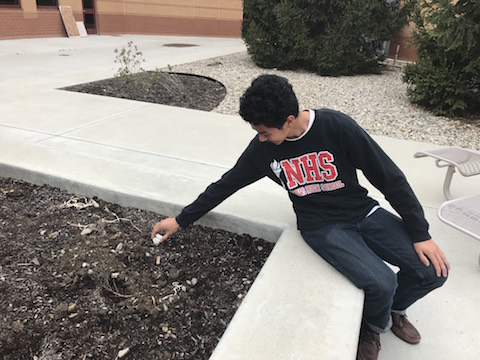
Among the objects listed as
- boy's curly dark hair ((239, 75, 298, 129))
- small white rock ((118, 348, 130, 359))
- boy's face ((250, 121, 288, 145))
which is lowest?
small white rock ((118, 348, 130, 359))

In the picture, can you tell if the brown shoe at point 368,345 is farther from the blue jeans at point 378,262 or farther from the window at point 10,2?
the window at point 10,2

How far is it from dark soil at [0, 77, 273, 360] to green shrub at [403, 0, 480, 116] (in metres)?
4.87

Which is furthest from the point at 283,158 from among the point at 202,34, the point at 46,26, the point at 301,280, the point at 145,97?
the point at 202,34

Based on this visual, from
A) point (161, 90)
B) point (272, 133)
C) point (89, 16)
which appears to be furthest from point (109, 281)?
point (89, 16)

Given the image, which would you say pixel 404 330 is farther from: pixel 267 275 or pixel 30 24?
pixel 30 24

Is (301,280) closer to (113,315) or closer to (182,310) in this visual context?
(182,310)

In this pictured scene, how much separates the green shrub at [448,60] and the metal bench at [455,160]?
9.96ft

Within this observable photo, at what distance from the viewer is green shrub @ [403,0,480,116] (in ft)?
19.1

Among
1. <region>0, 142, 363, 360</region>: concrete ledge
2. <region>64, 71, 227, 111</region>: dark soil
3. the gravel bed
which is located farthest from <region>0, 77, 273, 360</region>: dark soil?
<region>64, 71, 227, 111</region>: dark soil

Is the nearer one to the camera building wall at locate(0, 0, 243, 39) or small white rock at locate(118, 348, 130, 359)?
small white rock at locate(118, 348, 130, 359)

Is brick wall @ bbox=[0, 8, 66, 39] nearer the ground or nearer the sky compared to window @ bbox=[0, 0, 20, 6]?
nearer the ground

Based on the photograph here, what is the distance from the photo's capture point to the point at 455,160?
134 inches

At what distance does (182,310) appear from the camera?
2.15 m

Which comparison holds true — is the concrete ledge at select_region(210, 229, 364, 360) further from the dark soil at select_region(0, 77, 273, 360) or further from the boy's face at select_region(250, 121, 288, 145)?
the boy's face at select_region(250, 121, 288, 145)
